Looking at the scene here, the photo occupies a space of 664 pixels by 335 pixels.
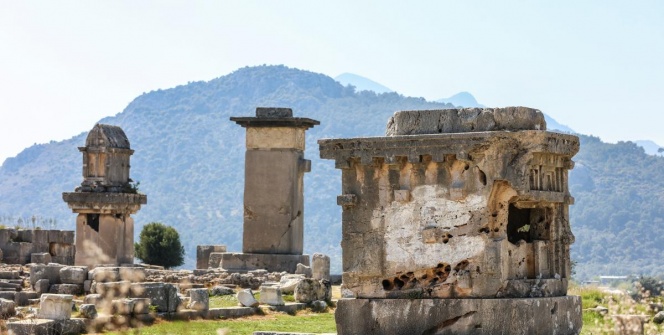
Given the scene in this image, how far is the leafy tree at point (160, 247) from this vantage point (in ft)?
149

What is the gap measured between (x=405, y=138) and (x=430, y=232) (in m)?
0.95

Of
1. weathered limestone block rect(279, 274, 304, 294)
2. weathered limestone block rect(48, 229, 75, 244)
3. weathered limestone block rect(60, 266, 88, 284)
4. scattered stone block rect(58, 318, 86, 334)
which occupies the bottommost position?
scattered stone block rect(58, 318, 86, 334)

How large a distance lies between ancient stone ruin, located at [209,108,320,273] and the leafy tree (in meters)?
17.4

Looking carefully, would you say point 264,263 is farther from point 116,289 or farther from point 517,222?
point 517,222

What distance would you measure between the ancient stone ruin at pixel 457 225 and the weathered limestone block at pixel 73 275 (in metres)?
9.70

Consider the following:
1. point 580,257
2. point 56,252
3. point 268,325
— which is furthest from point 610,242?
point 268,325

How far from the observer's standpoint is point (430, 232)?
12977 millimetres

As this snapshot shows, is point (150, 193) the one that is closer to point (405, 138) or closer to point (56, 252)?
point (56, 252)

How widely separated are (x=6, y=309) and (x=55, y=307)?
3.53ft

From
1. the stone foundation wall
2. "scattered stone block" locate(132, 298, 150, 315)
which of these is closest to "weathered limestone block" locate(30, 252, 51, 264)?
the stone foundation wall

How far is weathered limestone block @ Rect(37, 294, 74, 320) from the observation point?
681 inches

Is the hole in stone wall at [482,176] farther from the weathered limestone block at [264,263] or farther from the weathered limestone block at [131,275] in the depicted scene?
the weathered limestone block at [264,263]

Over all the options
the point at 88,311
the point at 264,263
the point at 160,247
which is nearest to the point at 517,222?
the point at 88,311

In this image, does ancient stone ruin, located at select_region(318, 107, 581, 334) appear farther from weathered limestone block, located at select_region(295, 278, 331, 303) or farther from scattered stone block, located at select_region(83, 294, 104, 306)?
weathered limestone block, located at select_region(295, 278, 331, 303)
